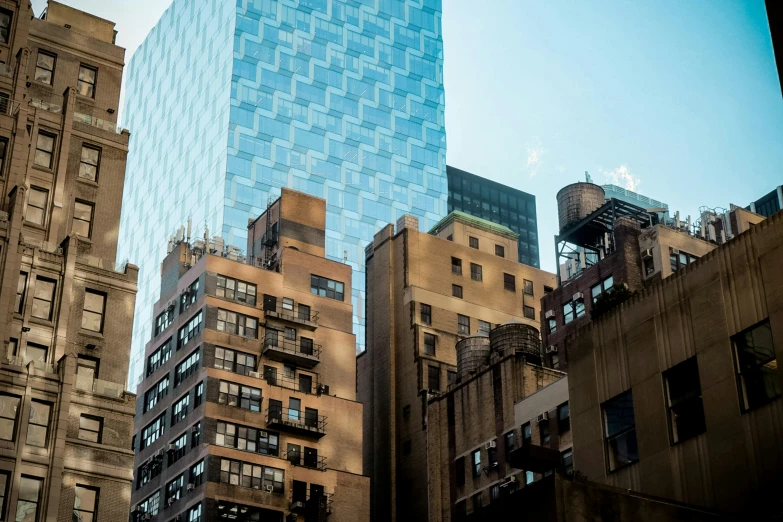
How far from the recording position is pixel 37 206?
7156cm

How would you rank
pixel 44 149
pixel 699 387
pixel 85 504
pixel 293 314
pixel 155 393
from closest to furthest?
pixel 699 387, pixel 85 504, pixel 44 149, pixel 155 393, pixel 293 314

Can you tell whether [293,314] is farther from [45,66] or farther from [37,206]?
[37,206]

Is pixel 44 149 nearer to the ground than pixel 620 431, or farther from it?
farther from it

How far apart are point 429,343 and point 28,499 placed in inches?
2609

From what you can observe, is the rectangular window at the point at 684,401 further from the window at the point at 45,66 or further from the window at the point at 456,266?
the window at the point at 456,266

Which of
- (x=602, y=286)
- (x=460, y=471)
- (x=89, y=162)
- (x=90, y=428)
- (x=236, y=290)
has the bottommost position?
(x=90, y=428)

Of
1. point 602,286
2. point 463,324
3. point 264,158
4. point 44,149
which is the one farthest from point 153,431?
point 264,158

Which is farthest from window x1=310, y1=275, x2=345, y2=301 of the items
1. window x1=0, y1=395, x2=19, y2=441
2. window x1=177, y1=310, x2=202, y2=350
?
window x1=0, y1=395, x2=19, y2=441

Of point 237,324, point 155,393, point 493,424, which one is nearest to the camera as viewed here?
point 493,424

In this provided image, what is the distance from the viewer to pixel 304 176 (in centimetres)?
18738

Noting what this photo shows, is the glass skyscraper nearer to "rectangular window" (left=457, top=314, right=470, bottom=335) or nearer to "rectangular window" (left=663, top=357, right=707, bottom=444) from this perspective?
"rectangular window" (left=457, top=314, right=470, bottom=335)

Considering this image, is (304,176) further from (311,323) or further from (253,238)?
(311,323)

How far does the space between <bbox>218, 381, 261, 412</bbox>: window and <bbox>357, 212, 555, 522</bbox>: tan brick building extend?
15.5 meters

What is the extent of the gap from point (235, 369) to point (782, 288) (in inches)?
3018
